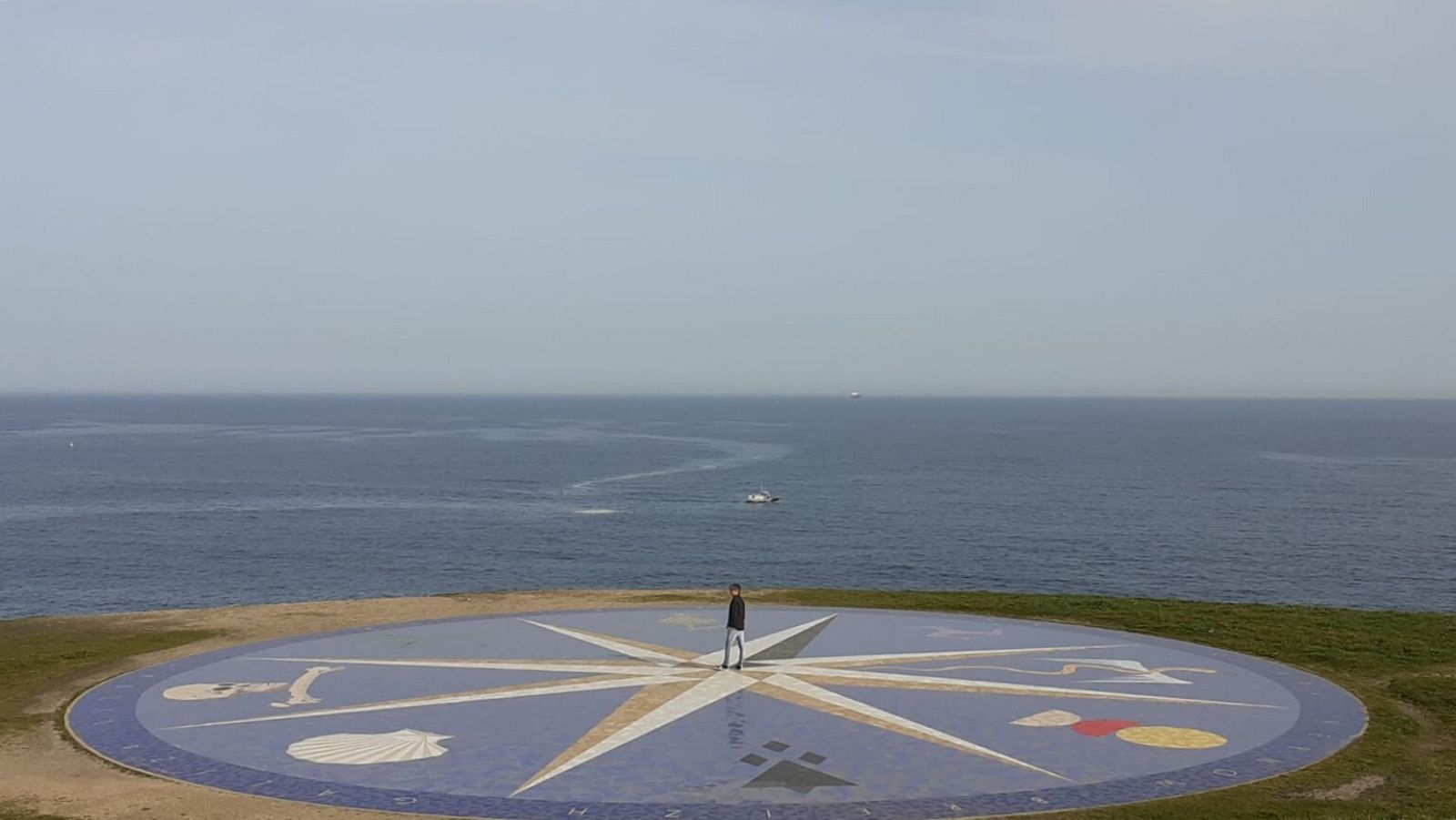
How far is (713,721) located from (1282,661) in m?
16.0

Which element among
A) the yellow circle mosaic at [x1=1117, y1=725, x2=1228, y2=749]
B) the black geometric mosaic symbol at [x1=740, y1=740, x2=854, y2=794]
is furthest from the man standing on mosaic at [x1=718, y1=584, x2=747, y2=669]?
the yellow circle mosaic at [x1=1117, y1=725, x2=1228, y2=749]

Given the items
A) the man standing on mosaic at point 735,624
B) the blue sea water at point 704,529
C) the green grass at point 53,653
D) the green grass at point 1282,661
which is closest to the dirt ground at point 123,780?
the green grass at point 53,653

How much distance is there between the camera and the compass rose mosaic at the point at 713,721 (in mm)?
18656

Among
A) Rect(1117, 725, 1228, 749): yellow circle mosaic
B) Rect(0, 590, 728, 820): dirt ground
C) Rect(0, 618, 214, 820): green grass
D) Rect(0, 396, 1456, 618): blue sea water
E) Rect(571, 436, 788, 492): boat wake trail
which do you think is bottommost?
Rect(0, 396, 1456, 618): blue sea water

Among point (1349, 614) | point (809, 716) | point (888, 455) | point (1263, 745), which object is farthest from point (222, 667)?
point (888, 455)

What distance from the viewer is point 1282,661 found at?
28.9m

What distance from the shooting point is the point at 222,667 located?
28109 millimetres

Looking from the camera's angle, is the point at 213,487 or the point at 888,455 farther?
the point at 888,455

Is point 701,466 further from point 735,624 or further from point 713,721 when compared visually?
point 713,721

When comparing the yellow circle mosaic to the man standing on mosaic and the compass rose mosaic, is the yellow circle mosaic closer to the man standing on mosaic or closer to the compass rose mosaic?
the compass rose mosaic

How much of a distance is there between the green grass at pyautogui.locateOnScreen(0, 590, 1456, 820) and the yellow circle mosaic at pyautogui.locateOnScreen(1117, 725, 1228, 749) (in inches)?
76.8

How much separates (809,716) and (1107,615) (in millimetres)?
16287

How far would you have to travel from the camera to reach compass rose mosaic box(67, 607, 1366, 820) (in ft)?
61.2

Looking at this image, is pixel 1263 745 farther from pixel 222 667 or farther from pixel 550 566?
pixel 550 566
